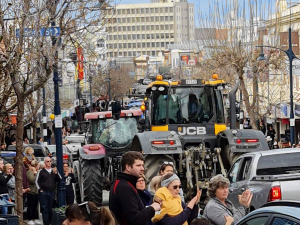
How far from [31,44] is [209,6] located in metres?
33.4

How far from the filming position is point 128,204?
332 inches

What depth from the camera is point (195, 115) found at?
64.8 ft

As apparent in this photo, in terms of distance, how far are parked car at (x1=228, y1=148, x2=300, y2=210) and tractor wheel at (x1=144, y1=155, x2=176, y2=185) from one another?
316cm

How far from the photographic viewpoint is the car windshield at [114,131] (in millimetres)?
22250

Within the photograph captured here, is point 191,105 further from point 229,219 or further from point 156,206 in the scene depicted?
point 156,206

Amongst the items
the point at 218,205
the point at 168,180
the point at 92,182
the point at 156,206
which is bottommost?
the point at 92,182

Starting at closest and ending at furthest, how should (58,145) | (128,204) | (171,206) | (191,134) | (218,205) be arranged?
(128,204) < (171,206) < (218,205) < (191,134) < (58,145)

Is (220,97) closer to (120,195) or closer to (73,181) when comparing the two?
(73,181)

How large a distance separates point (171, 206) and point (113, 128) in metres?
13.2

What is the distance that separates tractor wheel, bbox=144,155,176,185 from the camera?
57.6ft

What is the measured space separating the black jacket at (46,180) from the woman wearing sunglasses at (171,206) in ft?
29.2

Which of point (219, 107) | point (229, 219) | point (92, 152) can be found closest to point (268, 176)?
point (229, 219)

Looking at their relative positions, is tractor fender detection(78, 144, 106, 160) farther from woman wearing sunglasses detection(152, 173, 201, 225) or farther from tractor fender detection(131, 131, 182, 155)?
woman wearing sunglasses detection(152, 173, 201, 225)

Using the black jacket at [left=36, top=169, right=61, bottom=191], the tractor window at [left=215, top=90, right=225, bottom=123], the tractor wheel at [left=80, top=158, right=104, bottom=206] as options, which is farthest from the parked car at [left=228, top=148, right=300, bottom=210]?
the tractor wheel at [left=80, top=158, right=104, bottom=206]
